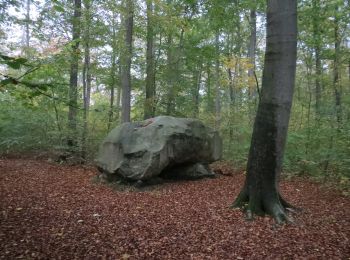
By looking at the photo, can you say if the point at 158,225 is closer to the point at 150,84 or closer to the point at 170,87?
the point at 170,87

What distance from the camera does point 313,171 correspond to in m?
10.0

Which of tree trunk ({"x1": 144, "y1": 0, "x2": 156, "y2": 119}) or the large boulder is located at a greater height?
tree trunk ({"x1": 144, "y1": 0, "x2": 156, "y2": 119})

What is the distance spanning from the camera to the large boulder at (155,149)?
8.20 meters

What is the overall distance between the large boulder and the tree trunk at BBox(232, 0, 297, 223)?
3.12 metres

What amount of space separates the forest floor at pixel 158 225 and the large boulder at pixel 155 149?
694 millimetres

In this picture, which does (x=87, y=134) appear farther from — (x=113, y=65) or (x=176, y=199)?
(x=176, y=199)

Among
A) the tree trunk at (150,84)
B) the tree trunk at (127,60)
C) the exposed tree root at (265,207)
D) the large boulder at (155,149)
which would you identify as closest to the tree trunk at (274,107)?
the exposed tree root at (265,207)

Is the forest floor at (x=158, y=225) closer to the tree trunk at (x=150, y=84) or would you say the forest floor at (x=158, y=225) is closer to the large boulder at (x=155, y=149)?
the large boulder at (x=155, y=149)

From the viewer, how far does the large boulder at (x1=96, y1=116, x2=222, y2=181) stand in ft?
26.9

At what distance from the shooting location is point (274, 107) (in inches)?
221

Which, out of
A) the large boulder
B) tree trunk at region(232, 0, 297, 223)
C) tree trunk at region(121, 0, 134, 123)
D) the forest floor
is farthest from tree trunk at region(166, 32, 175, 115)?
tree trunk at region(232, 0, 297, 223)

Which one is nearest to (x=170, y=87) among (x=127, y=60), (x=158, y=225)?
(x=127, y=60)

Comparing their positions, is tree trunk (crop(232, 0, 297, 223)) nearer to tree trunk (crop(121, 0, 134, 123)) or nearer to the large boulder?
the large boulder

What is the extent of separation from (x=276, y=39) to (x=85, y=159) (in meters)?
9.37
